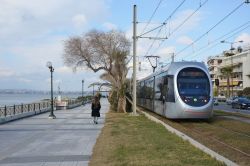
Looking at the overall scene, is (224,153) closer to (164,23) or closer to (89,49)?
(164,23)

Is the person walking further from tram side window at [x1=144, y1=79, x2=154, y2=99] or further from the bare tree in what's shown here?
the bare tree

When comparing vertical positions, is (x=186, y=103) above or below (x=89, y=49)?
below

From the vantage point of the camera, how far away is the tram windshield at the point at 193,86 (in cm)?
2594

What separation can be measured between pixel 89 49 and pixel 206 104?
3158 cm

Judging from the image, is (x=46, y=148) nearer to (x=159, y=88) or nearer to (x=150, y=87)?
(x=159, y=88)

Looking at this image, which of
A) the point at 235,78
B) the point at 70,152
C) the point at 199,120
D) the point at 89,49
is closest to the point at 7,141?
the point at 70,152

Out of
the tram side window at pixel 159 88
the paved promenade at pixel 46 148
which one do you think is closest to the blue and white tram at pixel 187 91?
the tram side window at pixel 159 88

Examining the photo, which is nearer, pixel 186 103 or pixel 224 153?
pixel 224 153

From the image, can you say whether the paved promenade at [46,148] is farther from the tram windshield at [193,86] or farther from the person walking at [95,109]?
the tram windshield at [193,86]

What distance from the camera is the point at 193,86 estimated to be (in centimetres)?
2647

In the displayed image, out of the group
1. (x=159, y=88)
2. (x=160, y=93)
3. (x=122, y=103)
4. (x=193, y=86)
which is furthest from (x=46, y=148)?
(x=122, y=103)

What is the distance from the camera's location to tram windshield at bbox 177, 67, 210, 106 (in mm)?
25938

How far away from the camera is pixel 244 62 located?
376 ft

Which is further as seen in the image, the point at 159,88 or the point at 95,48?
the point at 95,48
